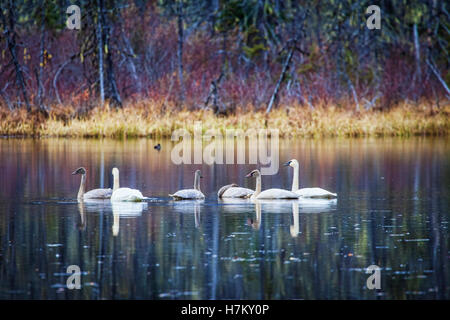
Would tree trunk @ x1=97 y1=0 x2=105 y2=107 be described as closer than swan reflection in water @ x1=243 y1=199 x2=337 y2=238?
No

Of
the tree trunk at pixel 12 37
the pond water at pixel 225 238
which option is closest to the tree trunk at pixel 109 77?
the tree trunk at pixel 12 37

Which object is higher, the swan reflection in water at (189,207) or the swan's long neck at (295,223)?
the swan reflection in water at (189,207)

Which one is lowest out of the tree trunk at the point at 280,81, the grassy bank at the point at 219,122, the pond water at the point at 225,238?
the pond water at the point at 225,238

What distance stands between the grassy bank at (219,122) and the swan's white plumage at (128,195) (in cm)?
1593

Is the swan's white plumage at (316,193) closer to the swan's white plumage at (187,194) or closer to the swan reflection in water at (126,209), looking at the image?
the swan's white plumage at (187,194)

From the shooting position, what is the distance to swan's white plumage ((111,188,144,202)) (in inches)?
604

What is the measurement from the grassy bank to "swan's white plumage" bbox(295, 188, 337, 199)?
50.5ft

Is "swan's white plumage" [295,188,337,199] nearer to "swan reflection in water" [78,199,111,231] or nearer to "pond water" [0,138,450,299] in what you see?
"pond water" [0,138,450,299]

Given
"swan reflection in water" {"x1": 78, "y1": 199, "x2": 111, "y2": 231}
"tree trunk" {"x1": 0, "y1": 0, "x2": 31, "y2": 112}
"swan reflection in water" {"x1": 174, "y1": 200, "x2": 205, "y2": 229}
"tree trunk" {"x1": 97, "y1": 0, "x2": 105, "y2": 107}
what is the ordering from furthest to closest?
"tree trunk" {"x1": 97, "y1": 0, "x2": 105, "y2": 107} < "tree trunk" {"x1": 0, "y1": 0, "x2": 31, "y2": 112} < "swan reflection in water" {"x1": 78, "y1": 199, "x2": 111, "y2": 231} < "swan reflection in water" {"x1": 174, "y1": 200, "x2": 205, "y2": 229}

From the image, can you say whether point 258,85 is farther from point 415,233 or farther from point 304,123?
point 415,233

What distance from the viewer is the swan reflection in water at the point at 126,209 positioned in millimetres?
13812

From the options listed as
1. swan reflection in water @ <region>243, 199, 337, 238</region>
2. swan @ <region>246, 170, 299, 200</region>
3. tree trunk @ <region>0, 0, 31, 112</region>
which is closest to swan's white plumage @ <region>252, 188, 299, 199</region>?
swan @ <region>246, 170, 299, 200</region>

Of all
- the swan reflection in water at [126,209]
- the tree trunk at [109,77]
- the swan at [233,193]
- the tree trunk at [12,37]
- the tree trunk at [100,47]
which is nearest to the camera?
the swan reflection in water at [126,209]
